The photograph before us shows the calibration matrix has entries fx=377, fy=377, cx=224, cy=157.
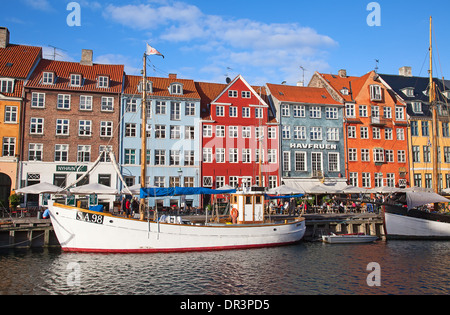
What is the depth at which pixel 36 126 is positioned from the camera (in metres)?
40.4

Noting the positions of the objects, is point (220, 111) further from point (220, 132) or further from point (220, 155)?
point (220, 155)

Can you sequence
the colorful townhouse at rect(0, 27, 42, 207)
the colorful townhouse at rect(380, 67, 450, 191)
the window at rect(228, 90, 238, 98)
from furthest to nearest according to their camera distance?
1. the colorful townhouse at rect(380, 67, 450, 191)
2. the window at rect(228, 90, 238, 98)
3. the colorful townhouse at rect(0, 27, 42, 207)

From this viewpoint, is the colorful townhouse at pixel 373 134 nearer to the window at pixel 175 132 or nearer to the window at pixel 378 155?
the window at pixel 378 155

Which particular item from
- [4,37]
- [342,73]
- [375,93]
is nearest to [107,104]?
[4,37]

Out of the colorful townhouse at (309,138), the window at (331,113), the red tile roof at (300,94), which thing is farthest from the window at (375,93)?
the window at (331,113)

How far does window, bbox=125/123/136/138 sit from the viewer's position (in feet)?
140

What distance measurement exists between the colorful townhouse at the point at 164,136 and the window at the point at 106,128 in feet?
3.93

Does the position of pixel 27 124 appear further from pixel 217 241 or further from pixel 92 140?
pixel 217 241

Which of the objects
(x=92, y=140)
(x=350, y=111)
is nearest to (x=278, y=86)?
(x=350, y=111)

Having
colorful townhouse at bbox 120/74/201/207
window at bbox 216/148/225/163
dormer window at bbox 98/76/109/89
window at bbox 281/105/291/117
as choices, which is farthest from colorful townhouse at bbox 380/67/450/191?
dormer window at bbox 98/76/109/89

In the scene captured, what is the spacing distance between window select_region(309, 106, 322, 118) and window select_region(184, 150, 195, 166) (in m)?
16.5

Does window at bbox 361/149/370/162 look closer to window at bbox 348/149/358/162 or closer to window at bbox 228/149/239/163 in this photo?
window at bbox 348/149/358/162

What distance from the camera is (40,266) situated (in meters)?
20.6

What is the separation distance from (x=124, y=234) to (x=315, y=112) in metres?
32.9
